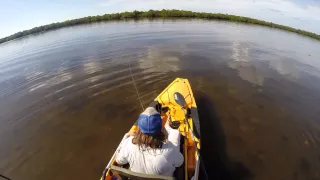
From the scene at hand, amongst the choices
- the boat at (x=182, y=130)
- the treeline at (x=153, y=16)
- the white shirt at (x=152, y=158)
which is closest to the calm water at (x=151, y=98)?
the boat at (x=182, y=130)

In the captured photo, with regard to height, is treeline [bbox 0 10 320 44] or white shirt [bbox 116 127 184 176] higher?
treeline [bbox 0 10 320 44]

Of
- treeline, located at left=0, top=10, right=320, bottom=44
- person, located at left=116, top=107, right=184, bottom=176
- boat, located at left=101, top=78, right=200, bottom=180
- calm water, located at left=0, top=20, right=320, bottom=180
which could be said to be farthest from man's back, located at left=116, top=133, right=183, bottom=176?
treeline, located at left=0, top=10, right=320, bottom=44

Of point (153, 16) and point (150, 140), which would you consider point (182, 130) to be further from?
point (153, 16)

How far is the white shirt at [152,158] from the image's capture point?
12.3 feet

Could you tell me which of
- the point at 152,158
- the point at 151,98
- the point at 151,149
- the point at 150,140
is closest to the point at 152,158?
the point at 152,158

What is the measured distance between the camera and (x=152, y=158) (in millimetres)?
3766

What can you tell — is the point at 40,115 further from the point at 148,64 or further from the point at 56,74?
the point at 148,64

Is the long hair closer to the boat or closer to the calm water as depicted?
the boat

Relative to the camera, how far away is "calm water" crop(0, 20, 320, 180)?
7211 millimetres

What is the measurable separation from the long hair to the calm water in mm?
3630

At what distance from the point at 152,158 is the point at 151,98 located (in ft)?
23.1

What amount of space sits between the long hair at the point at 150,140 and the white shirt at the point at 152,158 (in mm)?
87

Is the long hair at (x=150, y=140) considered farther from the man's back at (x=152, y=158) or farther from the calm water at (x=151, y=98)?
the calm water at (x=151, y=98)

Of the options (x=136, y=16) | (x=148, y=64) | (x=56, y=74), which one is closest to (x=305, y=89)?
(x=148, y=64)
